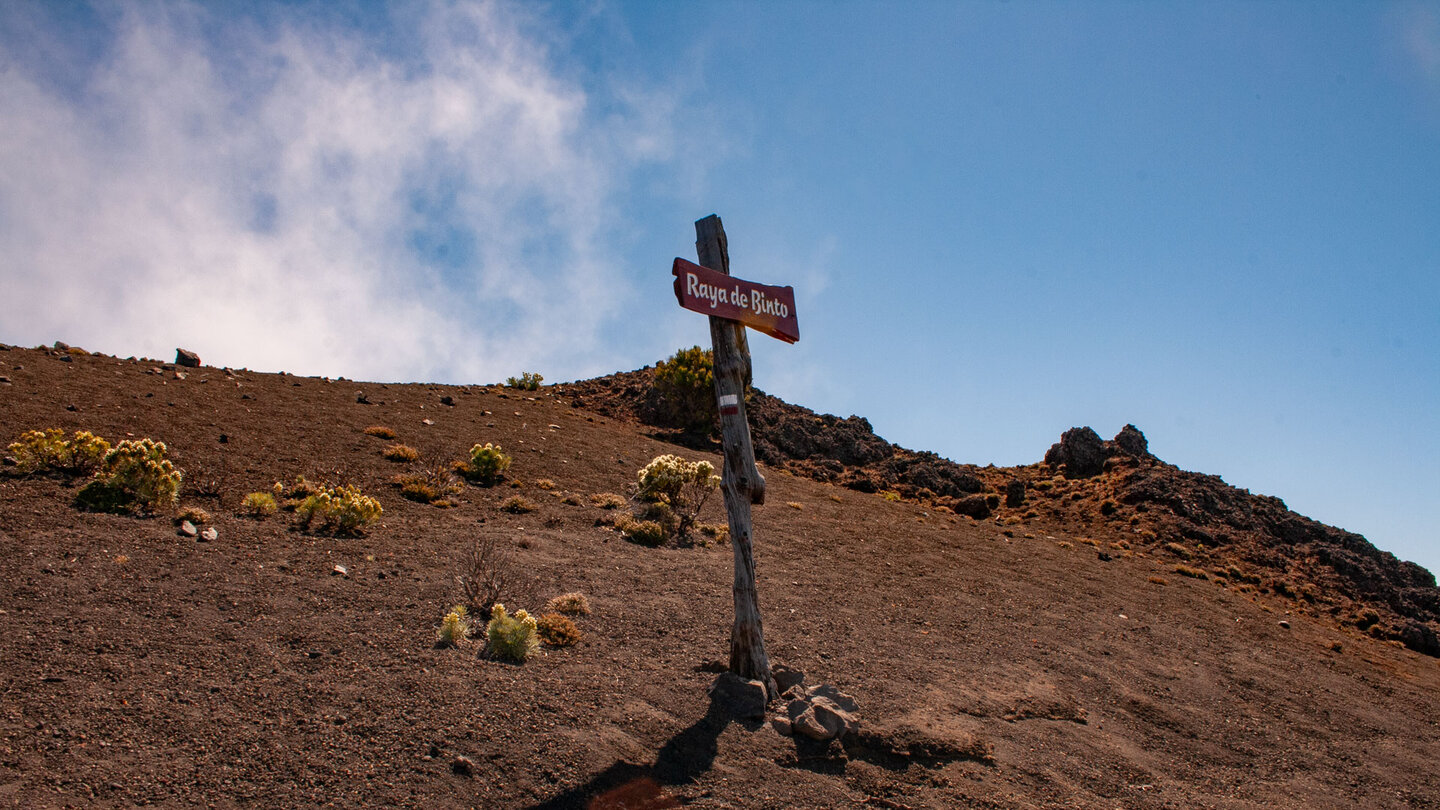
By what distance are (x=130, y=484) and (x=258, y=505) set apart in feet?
4.68

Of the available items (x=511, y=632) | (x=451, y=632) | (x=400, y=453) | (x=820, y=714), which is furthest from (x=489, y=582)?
(x=400, y=453)

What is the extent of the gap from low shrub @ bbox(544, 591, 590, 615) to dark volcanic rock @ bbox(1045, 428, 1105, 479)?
26544 millimetres

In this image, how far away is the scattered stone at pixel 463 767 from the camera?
17.0 ft

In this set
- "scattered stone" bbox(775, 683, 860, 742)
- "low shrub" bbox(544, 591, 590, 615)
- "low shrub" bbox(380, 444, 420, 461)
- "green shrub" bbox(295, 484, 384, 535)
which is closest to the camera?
"scattered stone" bbox(775, 683, 860, 742)

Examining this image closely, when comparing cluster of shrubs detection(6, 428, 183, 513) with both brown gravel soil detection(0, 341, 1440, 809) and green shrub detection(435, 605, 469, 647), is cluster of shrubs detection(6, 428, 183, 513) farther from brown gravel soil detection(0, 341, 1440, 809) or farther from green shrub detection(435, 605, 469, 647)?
green shrub detection(435, 605, 469, 647)

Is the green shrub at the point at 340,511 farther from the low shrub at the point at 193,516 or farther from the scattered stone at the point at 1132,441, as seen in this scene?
the scattered stone at the point at 1132,441

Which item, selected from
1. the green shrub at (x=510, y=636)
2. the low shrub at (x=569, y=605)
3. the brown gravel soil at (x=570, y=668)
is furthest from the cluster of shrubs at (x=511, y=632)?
the low shrub at (x=569, y=605)

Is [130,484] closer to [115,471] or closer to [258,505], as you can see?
[115,471]

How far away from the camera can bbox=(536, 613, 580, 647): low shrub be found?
768cm

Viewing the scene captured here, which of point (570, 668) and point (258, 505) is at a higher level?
point (258, 505)

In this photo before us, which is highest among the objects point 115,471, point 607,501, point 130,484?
point 607,501

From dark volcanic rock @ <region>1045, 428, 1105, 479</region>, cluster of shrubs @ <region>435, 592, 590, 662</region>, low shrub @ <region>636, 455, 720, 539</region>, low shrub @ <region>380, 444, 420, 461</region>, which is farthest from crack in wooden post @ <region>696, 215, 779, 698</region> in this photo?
dark volcanic rock @ <region>1045, 428, 1105, 479</region>

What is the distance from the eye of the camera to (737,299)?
7289 millimetres

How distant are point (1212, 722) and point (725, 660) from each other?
6.71m
